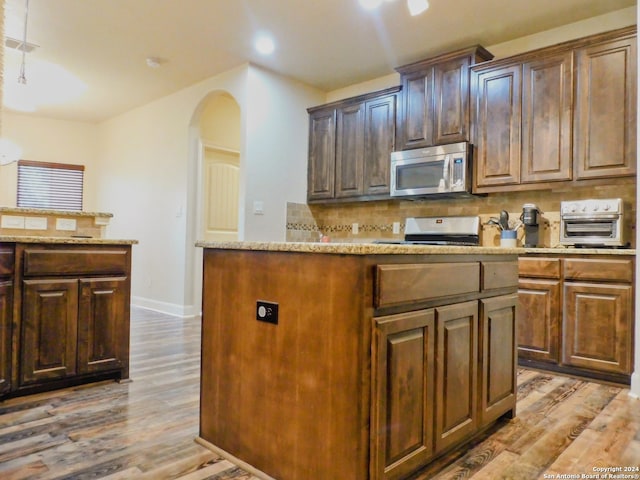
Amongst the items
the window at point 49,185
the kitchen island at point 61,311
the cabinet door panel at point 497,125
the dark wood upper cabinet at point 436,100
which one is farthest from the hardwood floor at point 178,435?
the window at point 49,185

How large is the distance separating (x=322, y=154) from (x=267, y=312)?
336 centimetres

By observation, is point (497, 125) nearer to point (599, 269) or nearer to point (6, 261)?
point (599, 269)

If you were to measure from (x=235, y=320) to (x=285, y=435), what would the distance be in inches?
18.3

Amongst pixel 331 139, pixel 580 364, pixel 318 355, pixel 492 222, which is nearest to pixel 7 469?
pixel 318 355

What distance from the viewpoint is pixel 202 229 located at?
203 inches

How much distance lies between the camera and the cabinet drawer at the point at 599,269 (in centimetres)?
279

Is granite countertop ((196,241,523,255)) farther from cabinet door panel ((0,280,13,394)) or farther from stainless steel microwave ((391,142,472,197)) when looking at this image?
stainless steel microwave ((391,142,472,197))

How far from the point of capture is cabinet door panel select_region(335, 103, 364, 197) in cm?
446

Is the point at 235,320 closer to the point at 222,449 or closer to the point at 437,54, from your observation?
the point at 222,449

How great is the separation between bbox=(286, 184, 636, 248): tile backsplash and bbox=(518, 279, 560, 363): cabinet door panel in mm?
545

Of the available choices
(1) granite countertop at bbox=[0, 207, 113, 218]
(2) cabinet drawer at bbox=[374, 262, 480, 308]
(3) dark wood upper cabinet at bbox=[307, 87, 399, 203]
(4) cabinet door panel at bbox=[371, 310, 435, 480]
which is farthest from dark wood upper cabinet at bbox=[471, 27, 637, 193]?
(1) granite countertop at bbox=[0, 207, 113, 218]

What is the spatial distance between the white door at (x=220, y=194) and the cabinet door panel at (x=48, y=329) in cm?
272

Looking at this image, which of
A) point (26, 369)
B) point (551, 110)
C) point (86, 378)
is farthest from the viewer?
point (551, 110)

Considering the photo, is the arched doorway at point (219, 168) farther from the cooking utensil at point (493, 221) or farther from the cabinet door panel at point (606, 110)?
the cabinet door panel at point (606, 110)
